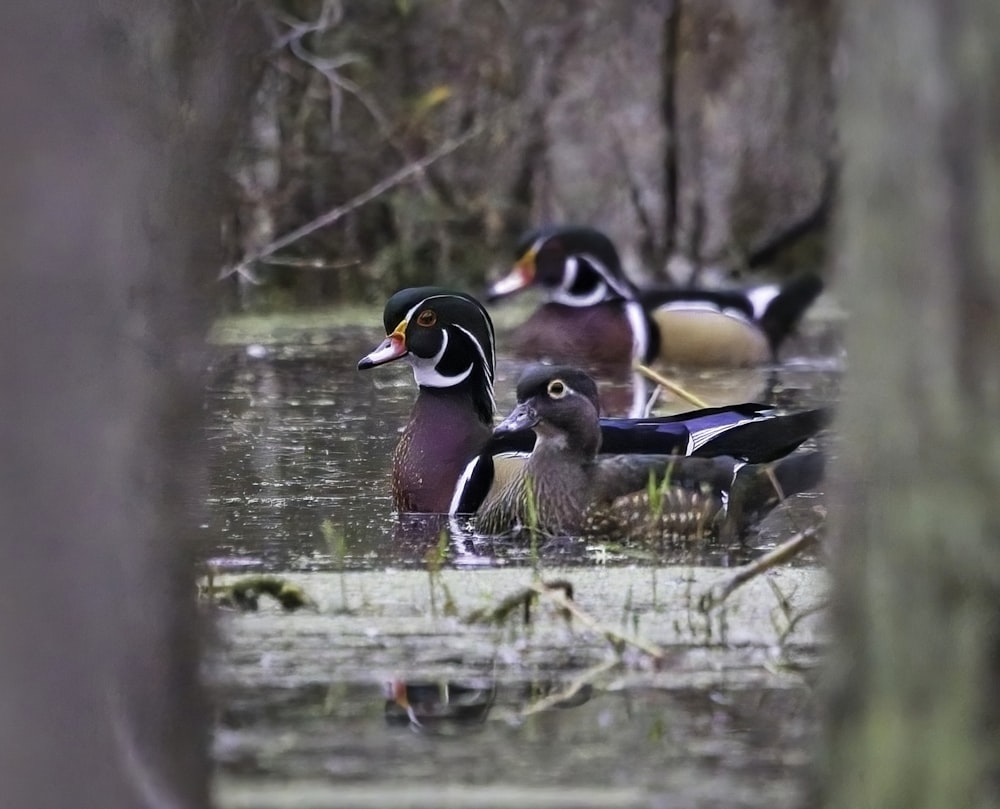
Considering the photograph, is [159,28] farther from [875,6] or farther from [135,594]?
[875,6]

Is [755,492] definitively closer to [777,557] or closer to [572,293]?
[777,557]

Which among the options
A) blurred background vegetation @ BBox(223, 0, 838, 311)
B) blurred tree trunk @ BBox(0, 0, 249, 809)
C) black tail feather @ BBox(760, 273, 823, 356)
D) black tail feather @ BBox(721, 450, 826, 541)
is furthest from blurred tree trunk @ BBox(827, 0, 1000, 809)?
blurred background vegetation @ BBox(223, 0, 838, 311)

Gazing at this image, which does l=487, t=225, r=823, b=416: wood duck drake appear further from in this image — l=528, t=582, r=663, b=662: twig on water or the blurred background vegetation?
l=528, t=582, r=663, b=662: twig on water

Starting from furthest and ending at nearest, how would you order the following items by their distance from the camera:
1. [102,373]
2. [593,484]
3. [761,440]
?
[761,440] → [593,484] → [102,373]

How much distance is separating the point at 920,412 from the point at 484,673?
1.69 m

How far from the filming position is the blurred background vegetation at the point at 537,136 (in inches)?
402

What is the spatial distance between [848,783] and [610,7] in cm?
908

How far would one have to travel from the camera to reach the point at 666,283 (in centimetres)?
1087

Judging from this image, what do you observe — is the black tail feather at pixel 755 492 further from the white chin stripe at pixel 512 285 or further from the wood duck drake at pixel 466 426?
the white chin stripe at pixel 512 285

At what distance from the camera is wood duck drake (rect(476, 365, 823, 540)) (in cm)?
452

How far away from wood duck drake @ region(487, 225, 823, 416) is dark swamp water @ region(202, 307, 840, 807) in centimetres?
303

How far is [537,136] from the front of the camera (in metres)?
10.8

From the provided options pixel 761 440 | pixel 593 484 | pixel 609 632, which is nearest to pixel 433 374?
pixel 593 484

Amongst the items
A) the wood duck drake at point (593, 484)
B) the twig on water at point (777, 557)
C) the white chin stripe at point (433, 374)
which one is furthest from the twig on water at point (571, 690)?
the white chin stripe at point (433, 374)
